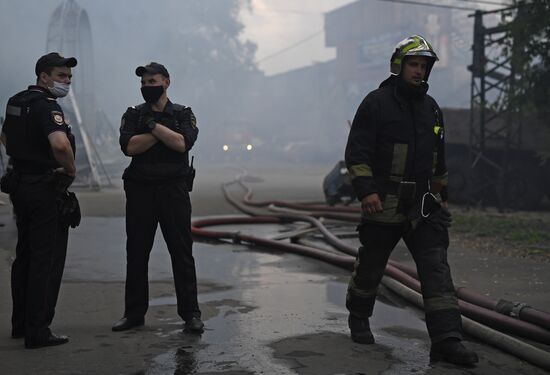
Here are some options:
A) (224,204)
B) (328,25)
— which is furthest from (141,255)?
(328,25)

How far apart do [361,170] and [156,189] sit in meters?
1.32

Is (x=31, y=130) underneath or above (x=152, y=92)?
underneath

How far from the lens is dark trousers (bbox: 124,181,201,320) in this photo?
14.8 ft

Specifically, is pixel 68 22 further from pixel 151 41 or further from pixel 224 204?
pixel 151 41

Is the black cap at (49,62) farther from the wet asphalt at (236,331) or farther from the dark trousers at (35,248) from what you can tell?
the wet asphalt at (236,331)

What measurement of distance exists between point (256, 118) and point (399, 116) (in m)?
63.9

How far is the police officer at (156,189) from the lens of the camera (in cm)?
446

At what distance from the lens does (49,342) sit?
4.08 m

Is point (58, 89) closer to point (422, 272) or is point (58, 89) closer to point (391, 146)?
point (391, 146)

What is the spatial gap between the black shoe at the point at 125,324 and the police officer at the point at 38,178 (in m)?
0.38

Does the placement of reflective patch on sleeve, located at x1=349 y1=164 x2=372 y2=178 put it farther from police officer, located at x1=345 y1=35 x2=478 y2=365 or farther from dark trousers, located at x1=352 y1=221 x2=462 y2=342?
dark trousers, located at x1=352 y1=221 x2=462 y2=342

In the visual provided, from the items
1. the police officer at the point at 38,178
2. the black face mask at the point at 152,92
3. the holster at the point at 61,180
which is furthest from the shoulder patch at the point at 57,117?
the black face mask at the point at 152,92

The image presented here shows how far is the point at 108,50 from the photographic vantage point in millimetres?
34750

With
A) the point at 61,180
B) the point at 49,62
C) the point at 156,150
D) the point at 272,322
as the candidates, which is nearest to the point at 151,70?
the point at 156,150
